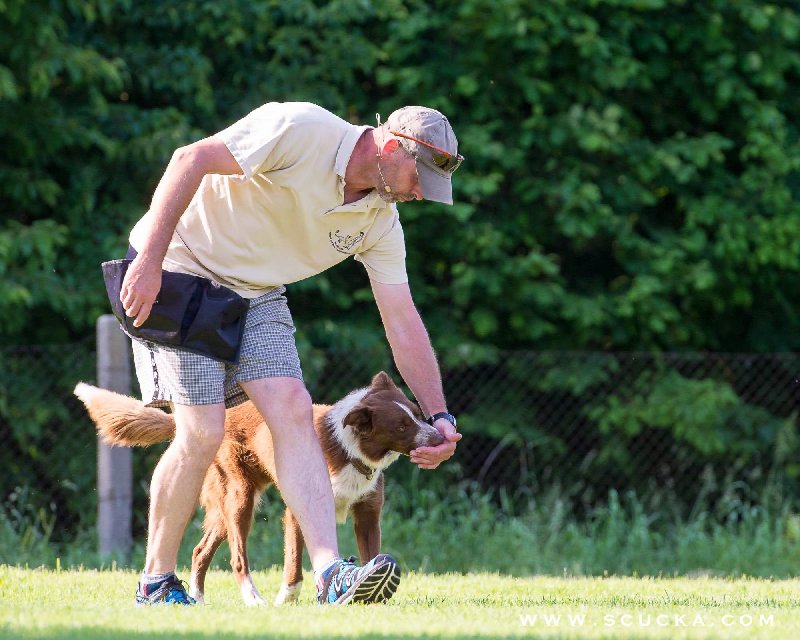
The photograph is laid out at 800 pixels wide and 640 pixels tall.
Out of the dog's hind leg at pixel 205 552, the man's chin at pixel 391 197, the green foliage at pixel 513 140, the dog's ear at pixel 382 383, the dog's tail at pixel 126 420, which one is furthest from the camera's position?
the green foliage at pixel 513 140

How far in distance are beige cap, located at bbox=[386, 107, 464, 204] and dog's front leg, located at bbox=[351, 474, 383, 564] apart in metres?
1.52

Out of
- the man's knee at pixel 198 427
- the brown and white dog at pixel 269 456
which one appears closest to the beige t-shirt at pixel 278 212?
the man's knee at pixel 198 427

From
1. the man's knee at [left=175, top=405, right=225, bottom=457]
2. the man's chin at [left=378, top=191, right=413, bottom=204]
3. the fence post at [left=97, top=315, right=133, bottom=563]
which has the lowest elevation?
the fence post at [left=97, top=315, right=133, bottom=563]

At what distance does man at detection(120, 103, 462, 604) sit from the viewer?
3953 mm

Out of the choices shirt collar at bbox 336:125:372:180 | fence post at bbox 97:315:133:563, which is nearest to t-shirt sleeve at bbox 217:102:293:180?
shirt collar at bbox 336:125:372:180

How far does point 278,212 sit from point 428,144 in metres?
0.60

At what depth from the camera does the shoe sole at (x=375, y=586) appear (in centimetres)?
388

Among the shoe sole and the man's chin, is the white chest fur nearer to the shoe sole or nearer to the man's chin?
the shoe sole

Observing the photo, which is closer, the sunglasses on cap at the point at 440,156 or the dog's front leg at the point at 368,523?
the sunglasses on cap at the point at 440,156

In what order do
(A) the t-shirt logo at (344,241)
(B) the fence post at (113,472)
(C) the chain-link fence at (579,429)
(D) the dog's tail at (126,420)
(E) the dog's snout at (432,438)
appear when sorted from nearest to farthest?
(A) the t-shirt logo at (344,241), (E) the dog's snout at (432,438), (D) the dog's tail at (126,420), (B) the fence post at (113,472), (C) the chain-link fence at (579,429)

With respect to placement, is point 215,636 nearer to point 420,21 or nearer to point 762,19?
point 420,21

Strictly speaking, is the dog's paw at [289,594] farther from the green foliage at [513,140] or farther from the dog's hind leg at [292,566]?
the green foliage at [513,140]

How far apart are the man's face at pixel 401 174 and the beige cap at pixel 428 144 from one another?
0.07 feet

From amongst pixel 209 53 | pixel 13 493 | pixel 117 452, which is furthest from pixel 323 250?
A: pixel 209 53
